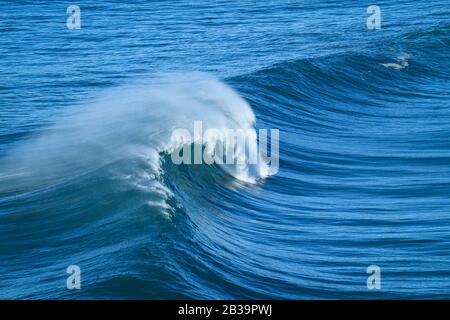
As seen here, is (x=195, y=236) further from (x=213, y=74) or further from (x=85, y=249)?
(x=213, y=74)

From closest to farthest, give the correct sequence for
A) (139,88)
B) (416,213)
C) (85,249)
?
(85,249)
(416,213)
(139,88)

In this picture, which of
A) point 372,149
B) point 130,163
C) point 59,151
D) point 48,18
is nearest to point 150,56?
point 48,18

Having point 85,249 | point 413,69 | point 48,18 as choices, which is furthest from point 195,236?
point 48,18

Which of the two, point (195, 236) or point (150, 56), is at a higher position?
point (150, 56)

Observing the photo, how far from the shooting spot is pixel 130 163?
1273cm

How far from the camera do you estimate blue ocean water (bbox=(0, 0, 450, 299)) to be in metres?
10.6

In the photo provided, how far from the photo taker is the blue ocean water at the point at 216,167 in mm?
10562

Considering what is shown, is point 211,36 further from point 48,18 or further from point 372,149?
point 372,149

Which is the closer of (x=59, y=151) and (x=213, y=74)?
(x=59, y=151)

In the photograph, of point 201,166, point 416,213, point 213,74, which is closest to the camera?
point 416,213

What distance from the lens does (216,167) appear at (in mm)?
14875
